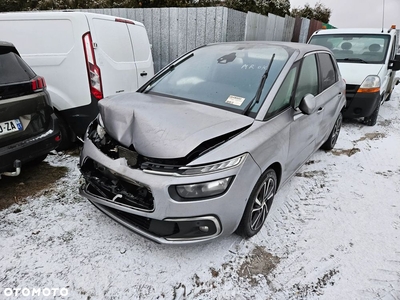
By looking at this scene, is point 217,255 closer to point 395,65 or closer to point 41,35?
point 41,35

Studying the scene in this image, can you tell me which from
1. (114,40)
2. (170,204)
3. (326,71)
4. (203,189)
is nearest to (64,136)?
(114,40)

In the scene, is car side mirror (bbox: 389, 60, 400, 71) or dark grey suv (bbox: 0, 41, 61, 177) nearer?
dark grey suv (bbox: 0, 41, 61, 177)

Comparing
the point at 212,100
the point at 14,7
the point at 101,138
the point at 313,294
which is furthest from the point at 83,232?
the point at 14,7

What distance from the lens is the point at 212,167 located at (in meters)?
2.03

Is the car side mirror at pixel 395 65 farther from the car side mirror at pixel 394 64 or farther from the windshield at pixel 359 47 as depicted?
the windshield at pixel 359 47

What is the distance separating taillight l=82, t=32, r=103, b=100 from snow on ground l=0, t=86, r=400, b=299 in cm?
131

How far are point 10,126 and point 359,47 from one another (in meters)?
6.73

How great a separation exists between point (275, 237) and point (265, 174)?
0.68 m

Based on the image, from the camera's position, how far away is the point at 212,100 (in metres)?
2.70

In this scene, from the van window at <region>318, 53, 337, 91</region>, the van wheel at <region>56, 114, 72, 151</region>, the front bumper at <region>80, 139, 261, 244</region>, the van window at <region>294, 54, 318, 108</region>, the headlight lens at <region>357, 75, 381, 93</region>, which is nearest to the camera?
the front bumper at <region>80, 139, 261, 244</region>

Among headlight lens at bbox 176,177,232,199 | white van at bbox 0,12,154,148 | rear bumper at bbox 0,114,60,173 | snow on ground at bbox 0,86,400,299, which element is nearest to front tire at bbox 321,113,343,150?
snow on ground at bbox 0,86,400,299

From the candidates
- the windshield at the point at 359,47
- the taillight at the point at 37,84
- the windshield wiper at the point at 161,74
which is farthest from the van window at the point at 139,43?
the windshield at the point at 359,47

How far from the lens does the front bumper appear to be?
2.00m

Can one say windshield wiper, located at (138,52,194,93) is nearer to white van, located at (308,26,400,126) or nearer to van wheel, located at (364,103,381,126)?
white van, located at (308,26,400,126)
